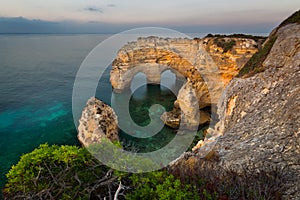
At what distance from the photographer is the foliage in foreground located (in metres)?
3.92

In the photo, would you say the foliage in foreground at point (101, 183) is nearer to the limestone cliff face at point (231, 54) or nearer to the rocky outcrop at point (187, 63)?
the rocky outcrop at point (187, 63)

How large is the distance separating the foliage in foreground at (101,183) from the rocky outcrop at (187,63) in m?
16.2

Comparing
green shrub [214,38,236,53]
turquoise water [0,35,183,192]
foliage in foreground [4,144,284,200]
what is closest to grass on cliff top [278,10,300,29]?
green shrub [214,38,236,53]

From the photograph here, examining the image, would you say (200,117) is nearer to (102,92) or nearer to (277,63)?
(277,63)

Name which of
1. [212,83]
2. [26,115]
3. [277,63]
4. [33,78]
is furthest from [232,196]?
[33,78]

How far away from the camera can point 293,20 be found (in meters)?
13.6

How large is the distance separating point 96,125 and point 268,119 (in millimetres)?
12061

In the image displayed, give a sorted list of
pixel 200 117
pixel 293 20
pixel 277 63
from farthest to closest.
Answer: pixel 200 117 → pixel 293 20 → pixel 277 63

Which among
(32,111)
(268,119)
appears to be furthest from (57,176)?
(32,111)

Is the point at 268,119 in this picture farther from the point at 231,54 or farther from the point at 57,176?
the point at 231,54

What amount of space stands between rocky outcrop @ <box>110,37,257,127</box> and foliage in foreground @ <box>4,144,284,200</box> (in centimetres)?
1618

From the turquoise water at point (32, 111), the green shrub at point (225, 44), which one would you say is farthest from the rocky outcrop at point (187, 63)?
the turquoise water at point (32, 111)

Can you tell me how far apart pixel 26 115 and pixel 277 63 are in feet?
84.2

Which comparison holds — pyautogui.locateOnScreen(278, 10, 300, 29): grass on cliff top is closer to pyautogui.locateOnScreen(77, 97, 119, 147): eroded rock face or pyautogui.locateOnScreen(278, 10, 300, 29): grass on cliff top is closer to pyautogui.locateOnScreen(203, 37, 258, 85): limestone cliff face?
pyautogui.locateOnScreen(203, 37, 258, 85): limestone cliff face
